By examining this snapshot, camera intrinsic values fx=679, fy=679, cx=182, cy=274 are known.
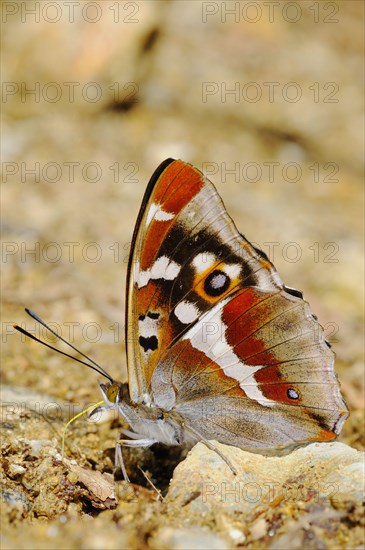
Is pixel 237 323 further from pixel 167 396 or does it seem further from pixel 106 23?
pixel 106 23

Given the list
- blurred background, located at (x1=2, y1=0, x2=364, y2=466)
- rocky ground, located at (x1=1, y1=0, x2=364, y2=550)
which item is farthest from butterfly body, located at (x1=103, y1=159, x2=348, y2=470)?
blurred background, located at (x1=2, y1=0, x2=364, y2=466)

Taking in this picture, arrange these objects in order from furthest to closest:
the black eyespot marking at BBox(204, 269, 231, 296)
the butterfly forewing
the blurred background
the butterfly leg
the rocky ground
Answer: the blurred background
the black eyespot marking at BBox(204, 269, 231, 296)
the butterfly forewing
the butterfly leg
the rocky ground

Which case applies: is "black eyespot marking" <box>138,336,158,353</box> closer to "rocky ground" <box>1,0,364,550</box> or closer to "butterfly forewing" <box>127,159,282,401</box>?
"butterfly forewing" <box>127,159,282,401</box>

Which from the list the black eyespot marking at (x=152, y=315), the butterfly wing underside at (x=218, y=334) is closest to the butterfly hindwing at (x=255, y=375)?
the butterfly wing underside at (x=218, y=334)

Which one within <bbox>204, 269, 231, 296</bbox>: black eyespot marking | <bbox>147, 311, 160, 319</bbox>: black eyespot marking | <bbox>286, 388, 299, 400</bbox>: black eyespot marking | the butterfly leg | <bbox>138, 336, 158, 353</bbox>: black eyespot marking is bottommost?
the butterfly leg

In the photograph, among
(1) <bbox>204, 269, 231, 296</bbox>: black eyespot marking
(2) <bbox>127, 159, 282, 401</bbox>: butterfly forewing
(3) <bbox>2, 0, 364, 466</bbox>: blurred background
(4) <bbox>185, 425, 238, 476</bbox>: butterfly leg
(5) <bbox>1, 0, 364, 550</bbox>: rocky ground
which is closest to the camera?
(5) <bbox>1, 0, 364, 550</bbox>: rocky ground

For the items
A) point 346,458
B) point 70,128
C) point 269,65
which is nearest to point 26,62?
point 70,128

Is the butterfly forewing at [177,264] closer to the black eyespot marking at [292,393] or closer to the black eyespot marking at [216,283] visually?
the black eyespot marking at [216,283]

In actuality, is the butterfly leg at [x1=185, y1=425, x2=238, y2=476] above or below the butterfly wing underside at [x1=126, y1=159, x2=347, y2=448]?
below
